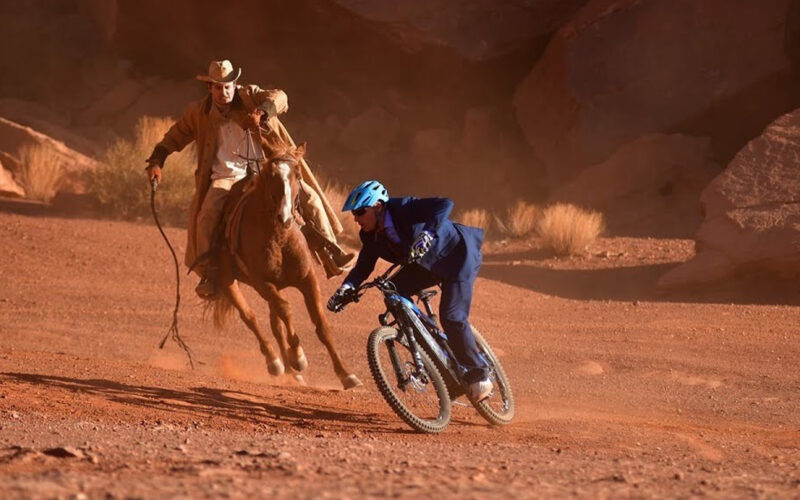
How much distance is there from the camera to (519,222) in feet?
69.7

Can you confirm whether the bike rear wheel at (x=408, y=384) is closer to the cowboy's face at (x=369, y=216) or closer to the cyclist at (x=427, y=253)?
the cyclist at (x=427, y=253)

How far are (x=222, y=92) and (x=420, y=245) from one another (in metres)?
3.94

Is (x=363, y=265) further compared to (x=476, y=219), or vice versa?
(x=476, y=219)

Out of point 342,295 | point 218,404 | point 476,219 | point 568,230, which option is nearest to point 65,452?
point 342,295

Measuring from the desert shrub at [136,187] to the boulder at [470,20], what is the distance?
16.6 feet

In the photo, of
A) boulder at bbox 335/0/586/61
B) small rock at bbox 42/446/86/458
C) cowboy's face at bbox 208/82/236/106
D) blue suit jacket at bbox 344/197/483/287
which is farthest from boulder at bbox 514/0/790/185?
small rock at bbox 42/446/86/458

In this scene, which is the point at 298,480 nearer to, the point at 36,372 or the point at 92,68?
the point at 36,372

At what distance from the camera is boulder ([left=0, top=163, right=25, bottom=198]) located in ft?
67.1

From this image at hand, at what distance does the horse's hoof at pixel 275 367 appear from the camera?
11414 millimetres

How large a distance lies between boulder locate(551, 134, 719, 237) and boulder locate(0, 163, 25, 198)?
29.6ft

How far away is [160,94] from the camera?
26.2 metres

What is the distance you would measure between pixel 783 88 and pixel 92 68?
13654 mm

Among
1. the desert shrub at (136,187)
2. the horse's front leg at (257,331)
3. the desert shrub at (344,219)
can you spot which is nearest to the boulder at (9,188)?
the desert shrub at (136,187)

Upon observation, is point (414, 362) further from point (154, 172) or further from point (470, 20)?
point (470, 20)
